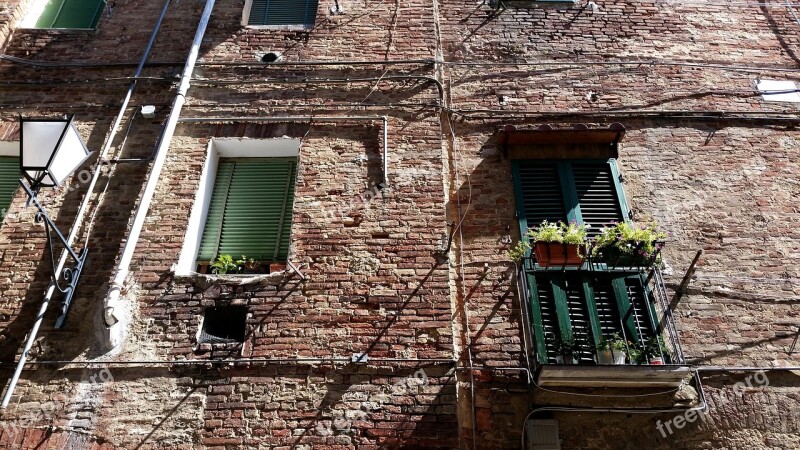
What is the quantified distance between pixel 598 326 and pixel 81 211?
215 inches

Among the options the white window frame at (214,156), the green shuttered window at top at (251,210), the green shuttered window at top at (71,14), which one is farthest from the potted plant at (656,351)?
the green shuttered window at top at (71,14)

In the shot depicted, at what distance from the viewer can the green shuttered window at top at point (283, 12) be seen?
798 centimetres

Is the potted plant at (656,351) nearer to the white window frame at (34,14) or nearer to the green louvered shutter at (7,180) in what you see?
the green louvered shutter at (7,180)

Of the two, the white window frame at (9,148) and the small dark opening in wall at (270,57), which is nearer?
the white window frame at (9,148)

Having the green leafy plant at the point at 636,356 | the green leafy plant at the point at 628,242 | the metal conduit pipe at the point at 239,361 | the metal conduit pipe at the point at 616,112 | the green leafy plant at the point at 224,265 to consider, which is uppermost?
the metal conduit pipe at the point at 616,112

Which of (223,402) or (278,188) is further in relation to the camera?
(278,188)

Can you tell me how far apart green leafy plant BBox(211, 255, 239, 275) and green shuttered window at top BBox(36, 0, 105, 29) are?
15.2ft

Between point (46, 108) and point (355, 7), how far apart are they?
4245 mm

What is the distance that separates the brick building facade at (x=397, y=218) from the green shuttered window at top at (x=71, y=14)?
0.28 metres

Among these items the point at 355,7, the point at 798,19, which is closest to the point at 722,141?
the point at 798,19

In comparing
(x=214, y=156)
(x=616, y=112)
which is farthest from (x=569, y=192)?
(x=214, y=156)

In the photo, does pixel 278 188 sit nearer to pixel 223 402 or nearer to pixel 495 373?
pixel 223 402

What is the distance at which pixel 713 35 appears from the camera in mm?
7812

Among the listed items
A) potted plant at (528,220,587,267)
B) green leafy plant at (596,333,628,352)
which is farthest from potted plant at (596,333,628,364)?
potted plant at (528,220,587,267)
